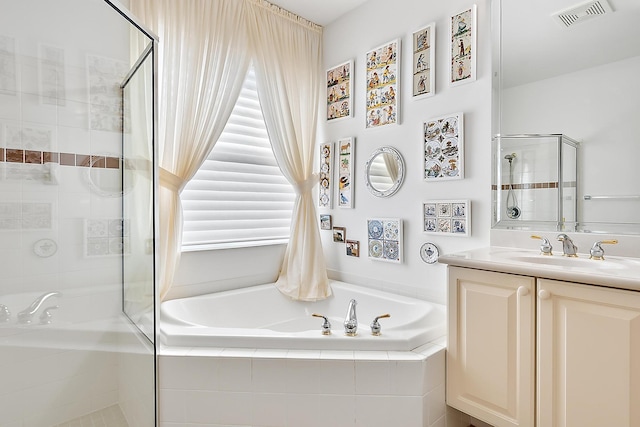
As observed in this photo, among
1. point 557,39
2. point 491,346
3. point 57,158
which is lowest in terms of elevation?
point 491,346

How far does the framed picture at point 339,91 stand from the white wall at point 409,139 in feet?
0.15

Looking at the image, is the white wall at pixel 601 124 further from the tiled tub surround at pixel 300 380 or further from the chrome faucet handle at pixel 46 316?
the chrome faucet handle at pixel 46 316

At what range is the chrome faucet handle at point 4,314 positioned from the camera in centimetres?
123

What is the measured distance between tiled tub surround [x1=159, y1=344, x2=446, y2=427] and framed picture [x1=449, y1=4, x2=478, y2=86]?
153cm

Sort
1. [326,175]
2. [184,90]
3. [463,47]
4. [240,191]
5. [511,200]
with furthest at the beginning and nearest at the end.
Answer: [326,175] → [240,191] → [184,90] → [463,47] → [511,200]

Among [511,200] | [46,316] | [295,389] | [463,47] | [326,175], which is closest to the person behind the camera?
[46,316]

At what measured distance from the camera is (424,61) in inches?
89.4

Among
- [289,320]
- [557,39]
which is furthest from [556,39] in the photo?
[289,320]

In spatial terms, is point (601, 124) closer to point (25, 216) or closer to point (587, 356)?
point (587, 356)

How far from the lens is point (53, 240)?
54.5 inches

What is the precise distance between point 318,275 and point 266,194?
73 cm

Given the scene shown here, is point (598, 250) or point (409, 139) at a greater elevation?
point (409, 139)

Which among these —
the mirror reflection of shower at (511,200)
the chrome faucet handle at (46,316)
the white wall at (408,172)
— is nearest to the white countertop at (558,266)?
the mirror reflection of shower at (511,200)

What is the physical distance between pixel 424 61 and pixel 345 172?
0.93 metres
